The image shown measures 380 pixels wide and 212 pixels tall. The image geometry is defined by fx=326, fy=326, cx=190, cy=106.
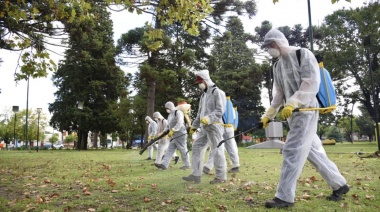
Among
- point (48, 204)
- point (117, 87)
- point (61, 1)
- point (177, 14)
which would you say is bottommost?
point (48, 204)

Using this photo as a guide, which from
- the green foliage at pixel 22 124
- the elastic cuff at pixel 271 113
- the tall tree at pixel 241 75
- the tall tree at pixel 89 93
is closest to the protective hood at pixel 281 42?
the elastic cuff at pixel 271 113

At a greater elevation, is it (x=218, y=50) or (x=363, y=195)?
(x=218, y=50)

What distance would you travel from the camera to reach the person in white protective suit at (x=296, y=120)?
3.83 meters

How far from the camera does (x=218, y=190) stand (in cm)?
502

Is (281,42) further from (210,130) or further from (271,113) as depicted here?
(210,130)

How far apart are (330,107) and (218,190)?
2093 millimetres

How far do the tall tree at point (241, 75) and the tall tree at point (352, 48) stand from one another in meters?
7.78

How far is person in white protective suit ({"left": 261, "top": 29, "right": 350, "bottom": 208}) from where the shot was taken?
3830 millimetres

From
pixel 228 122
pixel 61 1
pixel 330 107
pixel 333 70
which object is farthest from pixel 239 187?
pixel 333 70

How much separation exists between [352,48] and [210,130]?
29.7 meters

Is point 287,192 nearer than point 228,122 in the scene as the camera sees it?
Yes

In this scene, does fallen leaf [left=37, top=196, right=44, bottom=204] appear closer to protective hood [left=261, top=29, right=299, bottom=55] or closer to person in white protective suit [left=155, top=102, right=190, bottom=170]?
protective hood [left=261, top=29, right=299, bottom=55]

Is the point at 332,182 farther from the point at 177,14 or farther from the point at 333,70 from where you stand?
the point at 333,70

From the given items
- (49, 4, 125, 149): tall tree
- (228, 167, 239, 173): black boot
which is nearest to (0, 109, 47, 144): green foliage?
(49, 4, 125, 149): tall tree
